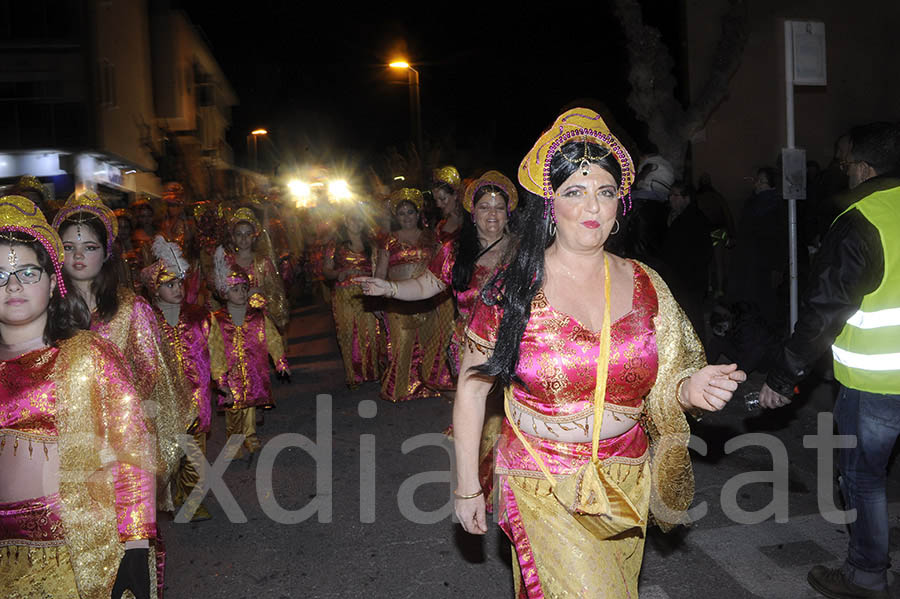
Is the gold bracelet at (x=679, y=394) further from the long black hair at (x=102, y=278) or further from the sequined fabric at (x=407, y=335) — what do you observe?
the sequined fabric at (x=407, y=335)

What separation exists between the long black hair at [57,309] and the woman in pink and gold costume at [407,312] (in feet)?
17.6

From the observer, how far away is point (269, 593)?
4.35 metres

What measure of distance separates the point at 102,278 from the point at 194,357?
6.83 feet

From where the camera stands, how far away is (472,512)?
9.12 ft

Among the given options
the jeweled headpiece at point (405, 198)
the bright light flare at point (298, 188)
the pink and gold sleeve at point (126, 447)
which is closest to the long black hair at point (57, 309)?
the pink and gold sleeve at point (126, 447)

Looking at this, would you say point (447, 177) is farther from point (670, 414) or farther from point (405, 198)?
point (670, 414)

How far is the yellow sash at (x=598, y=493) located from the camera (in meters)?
2.60

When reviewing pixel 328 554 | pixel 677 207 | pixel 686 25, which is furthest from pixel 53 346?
pixel 686 25

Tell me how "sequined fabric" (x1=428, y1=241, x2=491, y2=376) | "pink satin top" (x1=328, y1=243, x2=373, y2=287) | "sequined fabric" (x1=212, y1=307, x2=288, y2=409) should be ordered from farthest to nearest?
"pink satin top" (x1=328, y1=243, x2=373, y2=287) < "sequined fabric" (x1=212, y1=307, x2=288, y2=409) < "sequined fabric" (x1=428, y1=241, x2=491, y2=376)

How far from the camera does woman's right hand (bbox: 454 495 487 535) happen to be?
2.78m

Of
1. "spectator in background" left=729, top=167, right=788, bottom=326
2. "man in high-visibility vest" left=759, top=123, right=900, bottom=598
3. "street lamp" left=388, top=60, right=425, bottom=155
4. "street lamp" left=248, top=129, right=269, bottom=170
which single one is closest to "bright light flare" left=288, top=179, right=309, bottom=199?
"street lamp" left=248, top=129, right=269, bottom=170

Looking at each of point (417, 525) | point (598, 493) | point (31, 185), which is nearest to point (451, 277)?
point (417, 525)

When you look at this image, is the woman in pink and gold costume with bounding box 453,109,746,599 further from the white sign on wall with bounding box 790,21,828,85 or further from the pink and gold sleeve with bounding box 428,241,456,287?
the white sign on wall with bounding box 790,21,828,85

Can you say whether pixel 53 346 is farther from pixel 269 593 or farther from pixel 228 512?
pixel 228 512
